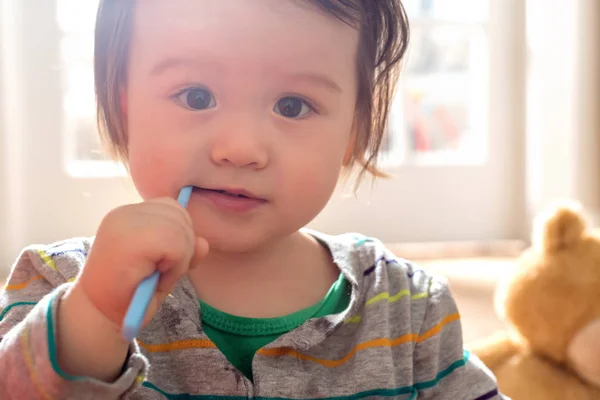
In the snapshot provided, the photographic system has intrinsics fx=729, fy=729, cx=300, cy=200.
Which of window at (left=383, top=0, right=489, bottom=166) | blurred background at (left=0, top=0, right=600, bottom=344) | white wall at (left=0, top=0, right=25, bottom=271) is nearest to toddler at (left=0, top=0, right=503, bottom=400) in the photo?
white wall at (left=0, top=0, right=25, bottom=271)

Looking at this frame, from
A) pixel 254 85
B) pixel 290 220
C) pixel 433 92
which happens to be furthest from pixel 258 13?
pixel 433 92

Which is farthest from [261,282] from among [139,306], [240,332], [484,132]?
[484,132]

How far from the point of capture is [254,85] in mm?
→ 575

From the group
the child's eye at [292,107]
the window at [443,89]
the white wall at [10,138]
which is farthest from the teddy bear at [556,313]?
the white wall at [10,138]

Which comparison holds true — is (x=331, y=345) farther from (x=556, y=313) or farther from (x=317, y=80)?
(x=556, y=313)

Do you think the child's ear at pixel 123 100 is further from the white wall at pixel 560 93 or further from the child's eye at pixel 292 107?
the white wall at pixel 560 93

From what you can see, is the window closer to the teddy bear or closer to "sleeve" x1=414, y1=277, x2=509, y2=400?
the teddy bear

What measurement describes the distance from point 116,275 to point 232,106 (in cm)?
18

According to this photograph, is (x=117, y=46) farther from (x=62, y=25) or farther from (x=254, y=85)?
(x=62, y=25)

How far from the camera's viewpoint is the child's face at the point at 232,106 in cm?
57

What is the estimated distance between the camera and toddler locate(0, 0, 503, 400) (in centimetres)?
57

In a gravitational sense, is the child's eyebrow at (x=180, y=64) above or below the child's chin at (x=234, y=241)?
→ above

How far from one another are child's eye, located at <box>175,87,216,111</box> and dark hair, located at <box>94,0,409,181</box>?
80 millimetres

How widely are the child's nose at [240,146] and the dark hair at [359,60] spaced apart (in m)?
0.12
